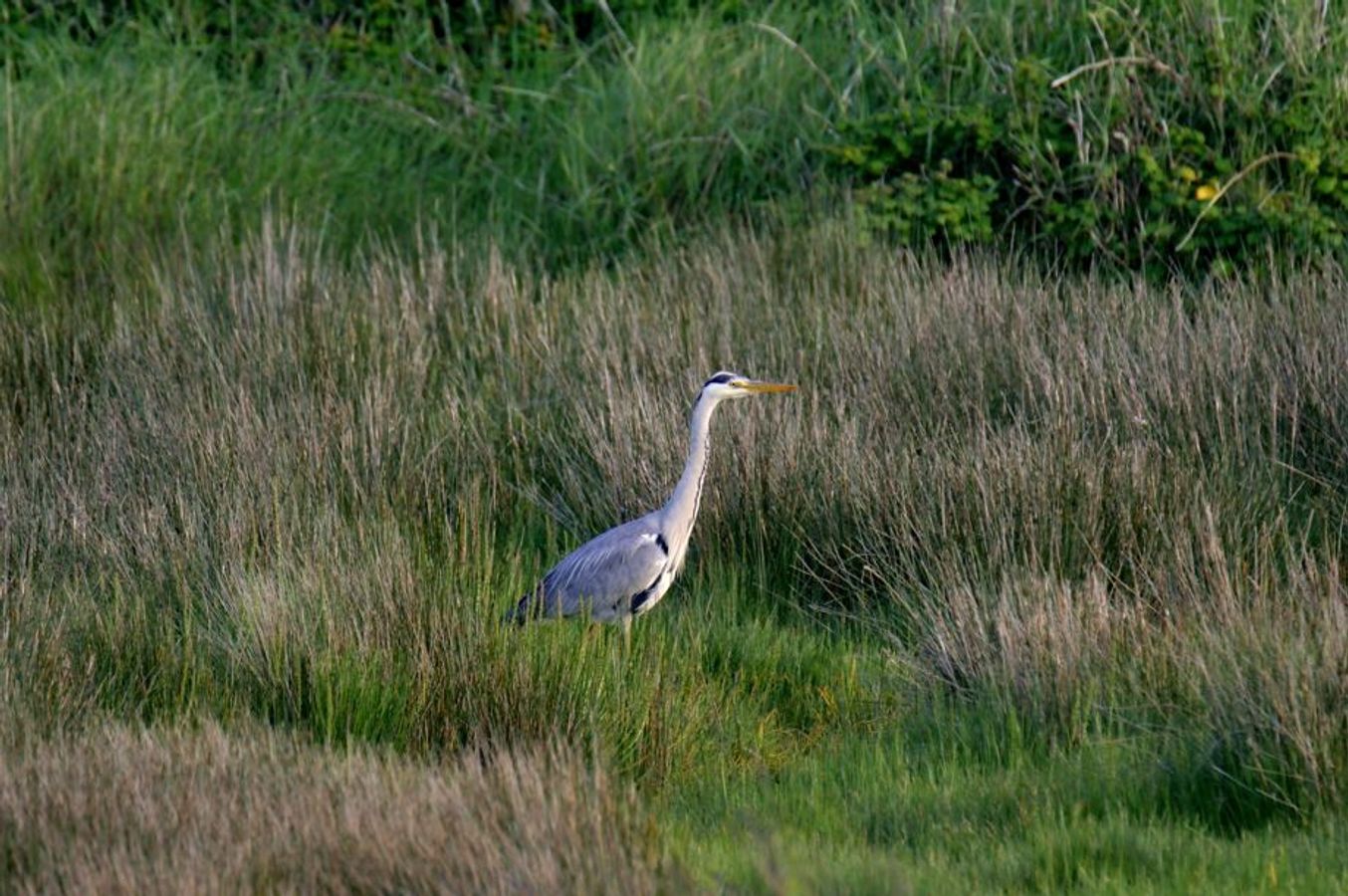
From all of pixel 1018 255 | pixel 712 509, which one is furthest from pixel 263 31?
pixel 712 509

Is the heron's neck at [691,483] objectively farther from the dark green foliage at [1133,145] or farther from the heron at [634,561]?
the dark green foliage at [1133,145]

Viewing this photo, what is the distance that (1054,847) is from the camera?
4273 mm

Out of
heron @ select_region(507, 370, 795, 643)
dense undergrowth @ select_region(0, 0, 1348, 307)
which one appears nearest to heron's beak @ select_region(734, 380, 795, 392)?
heron @ select_region(507, 370, 795, 643)

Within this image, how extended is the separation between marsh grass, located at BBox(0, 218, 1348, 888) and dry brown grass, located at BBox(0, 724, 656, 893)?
12.8 inches

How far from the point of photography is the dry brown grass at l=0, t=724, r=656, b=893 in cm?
382

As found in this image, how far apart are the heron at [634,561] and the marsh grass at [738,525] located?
4.8 inches

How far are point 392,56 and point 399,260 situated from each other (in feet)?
13.2

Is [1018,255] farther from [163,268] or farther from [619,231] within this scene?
[163,268]

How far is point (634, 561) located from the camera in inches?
232

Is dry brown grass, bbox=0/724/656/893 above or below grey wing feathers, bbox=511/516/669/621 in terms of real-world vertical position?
above

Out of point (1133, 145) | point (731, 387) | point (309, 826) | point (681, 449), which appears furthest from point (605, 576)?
point (1133, 145)

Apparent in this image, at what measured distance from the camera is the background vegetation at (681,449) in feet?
14.3

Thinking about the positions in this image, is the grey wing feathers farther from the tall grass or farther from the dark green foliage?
the dark green foliage

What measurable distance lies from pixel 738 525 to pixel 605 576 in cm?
102
